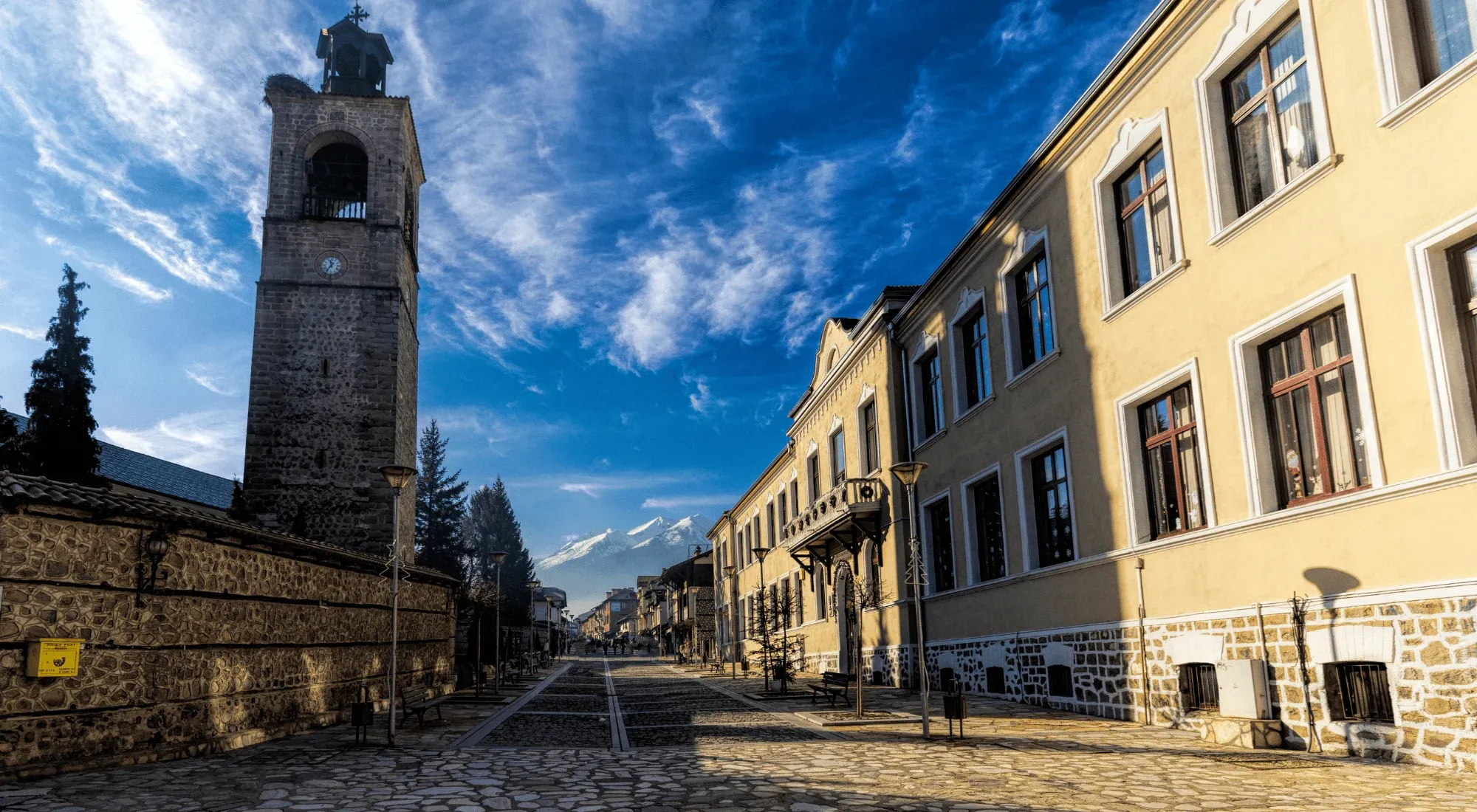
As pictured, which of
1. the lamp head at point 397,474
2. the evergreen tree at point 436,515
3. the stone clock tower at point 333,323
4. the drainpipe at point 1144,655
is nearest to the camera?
the drainpipe at point 1144,655

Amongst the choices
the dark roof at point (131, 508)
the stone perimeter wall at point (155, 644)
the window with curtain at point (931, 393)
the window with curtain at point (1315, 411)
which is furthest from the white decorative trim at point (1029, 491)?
the stone perimeter wall at point (155, 644)

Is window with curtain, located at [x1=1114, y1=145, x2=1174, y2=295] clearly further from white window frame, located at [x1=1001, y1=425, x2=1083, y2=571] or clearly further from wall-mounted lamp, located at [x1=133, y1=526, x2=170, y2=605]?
wall-mounted lamp, located at [x1=133, y1=526, x2=170, y2=605]

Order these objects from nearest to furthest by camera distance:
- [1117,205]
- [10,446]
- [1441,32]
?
[1441,32] < [1117,205] < [10,446]

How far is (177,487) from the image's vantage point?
44594 millimetres

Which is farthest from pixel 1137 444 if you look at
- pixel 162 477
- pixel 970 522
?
pixel 162 477

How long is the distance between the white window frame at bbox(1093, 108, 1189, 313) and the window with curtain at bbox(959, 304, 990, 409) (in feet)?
13.9

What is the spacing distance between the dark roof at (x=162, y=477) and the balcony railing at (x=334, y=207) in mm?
12411

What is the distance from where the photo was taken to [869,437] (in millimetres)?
25562

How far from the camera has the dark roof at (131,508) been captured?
10.1 meters

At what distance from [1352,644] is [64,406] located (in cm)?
3933

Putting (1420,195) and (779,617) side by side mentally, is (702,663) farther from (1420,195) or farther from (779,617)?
(1420,195)

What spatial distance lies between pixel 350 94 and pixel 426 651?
72.5 ft

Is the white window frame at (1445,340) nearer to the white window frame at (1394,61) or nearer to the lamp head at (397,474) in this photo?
the white window frame at (1394,61)

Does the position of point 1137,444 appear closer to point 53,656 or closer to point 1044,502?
point 1044,502
